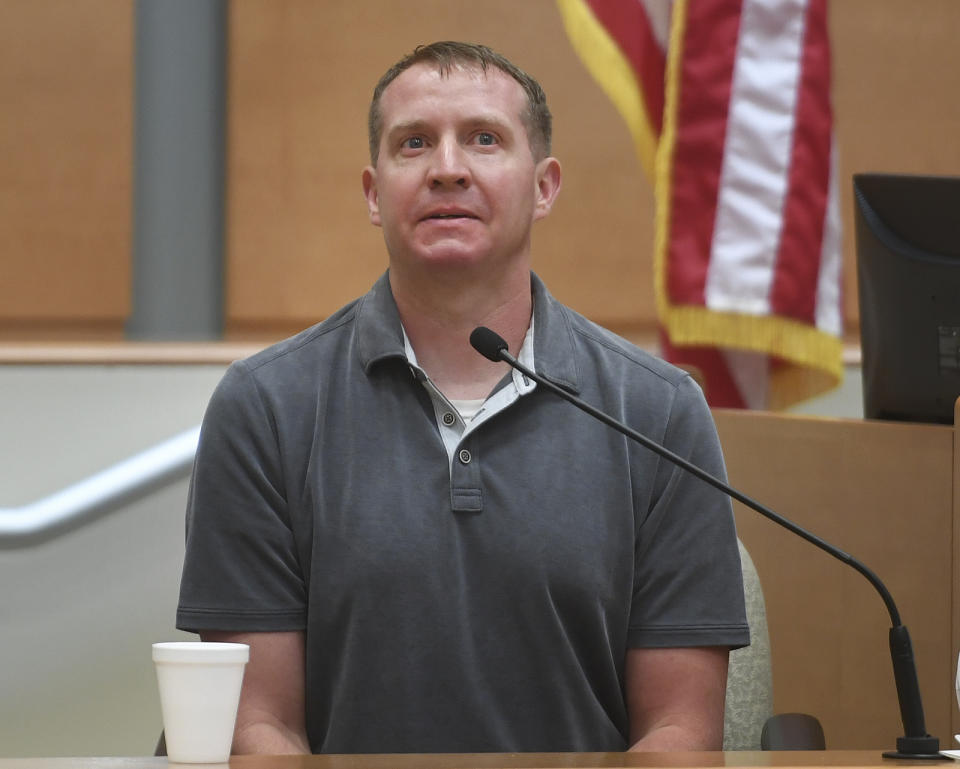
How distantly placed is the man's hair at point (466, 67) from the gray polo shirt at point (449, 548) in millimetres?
266

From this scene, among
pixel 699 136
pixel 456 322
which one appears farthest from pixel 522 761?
pixel 699 136

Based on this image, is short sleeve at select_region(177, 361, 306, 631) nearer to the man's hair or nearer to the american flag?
the man's hair

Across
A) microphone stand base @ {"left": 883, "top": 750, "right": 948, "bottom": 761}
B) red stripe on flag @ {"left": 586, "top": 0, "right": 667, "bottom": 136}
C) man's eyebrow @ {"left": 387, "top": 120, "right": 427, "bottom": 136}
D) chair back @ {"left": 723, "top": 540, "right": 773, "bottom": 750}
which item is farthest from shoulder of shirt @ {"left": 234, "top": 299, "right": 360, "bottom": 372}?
red stripe on flag @ {"left": 586, "top": 0, "right": 667, "bottom": 136}

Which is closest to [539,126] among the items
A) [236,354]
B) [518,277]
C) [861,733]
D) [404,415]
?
[518,277]

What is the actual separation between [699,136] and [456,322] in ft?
3.49

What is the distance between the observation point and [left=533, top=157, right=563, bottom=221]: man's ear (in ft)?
5.92

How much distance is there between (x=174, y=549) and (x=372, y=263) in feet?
4.46

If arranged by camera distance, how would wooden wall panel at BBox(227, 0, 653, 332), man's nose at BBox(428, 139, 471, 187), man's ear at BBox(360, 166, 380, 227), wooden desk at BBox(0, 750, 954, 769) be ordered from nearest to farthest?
wooden desk at BBox(0, 750, 954, 769)
man's nose at BBox(428, 139, 471, 187)
man's ear at BBox(360, 166, 380, 227)
wooden wall panel at BBox(227, 0, 653, 332)

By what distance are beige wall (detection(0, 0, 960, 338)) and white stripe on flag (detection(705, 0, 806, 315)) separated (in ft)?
4.27

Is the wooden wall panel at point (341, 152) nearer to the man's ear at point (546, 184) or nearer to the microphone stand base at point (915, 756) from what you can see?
the man's ear at point (546, 184)

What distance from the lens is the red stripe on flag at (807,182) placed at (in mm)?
2609

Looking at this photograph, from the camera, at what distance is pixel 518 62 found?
13.0 feet

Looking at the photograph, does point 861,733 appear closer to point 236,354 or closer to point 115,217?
point 236,354

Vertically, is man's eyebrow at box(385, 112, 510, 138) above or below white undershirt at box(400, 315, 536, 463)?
above
